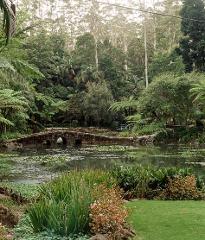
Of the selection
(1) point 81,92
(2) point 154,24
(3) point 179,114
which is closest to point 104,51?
(1) point 81,92

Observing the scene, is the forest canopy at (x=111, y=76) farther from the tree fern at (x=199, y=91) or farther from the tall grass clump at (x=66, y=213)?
the tall grass clump at (x=66, y=213)

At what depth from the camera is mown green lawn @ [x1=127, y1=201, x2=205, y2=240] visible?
6.90 m

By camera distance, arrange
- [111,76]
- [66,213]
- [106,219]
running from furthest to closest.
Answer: [111,76], [66,213], [106,219]

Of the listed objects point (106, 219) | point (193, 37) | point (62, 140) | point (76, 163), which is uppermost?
point (193, 37)

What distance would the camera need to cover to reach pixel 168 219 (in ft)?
25.8

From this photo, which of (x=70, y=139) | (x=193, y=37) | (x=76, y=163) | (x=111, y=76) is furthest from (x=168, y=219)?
(x=111, y=76)

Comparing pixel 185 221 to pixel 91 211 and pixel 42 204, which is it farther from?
pixel 42 204

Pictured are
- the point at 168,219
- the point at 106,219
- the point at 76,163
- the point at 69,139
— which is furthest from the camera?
the point at 69,139

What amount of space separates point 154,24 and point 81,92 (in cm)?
1893

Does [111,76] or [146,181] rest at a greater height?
[111,76]

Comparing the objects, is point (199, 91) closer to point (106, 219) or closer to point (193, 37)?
point (193, 37)

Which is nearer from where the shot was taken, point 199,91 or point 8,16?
point 8,16

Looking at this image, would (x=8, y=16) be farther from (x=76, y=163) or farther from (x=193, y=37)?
(x=193, y=37)

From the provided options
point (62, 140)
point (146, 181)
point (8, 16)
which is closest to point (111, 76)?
point (62, 140)
